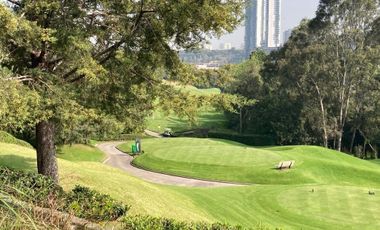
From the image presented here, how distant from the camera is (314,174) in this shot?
3662cm

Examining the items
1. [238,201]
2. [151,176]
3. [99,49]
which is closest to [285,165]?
[151,176]

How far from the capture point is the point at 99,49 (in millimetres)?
15375

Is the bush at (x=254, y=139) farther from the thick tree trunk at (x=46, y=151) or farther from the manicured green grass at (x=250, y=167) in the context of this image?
the thick tree trunk at (x=46, y=151)

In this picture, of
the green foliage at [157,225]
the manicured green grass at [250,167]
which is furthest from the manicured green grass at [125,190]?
the manicured green grass at [250,167]

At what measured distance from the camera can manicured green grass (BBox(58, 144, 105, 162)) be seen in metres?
45.2

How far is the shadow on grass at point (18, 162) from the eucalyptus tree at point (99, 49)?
4177 mm

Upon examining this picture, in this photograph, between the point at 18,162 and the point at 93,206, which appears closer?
the point at 93,206

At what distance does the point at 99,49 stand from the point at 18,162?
24.8 ft

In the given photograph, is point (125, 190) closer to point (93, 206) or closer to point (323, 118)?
point (93, 206)

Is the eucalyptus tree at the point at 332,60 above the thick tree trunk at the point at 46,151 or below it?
above

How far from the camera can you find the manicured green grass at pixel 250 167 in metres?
35.3

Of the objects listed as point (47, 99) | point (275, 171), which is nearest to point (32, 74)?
point (47, 99)

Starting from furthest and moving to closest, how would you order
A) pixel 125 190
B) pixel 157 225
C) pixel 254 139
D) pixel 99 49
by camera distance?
pixel 254 139 < pixel 125 190 < pixel 99 49 < pixel 157 225

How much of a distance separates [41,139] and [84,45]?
174 inches
